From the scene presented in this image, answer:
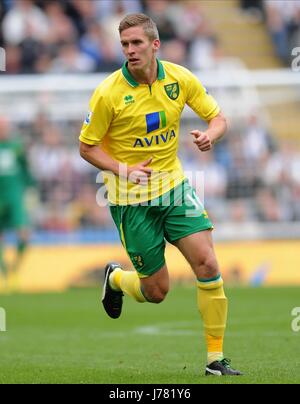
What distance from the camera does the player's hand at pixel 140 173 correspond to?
Result: 787 cm

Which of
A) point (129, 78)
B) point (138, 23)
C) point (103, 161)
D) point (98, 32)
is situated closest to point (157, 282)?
point (103, 161)

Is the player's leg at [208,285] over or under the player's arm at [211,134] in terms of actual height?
under

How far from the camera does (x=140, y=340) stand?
1095 centimetres

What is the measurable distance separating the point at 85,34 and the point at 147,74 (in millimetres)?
14106

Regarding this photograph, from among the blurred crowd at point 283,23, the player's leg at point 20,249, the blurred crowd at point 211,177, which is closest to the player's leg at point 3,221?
the player's leg at point 20,249

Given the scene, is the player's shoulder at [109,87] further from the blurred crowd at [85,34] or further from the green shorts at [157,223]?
the blurred crowd at [85,34]

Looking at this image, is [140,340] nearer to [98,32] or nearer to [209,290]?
[209,290]

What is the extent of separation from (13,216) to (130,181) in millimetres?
9827

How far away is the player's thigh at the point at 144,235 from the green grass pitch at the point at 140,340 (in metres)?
0.80

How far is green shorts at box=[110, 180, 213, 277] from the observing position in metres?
8.13

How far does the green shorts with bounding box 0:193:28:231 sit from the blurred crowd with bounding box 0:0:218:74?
159 inches

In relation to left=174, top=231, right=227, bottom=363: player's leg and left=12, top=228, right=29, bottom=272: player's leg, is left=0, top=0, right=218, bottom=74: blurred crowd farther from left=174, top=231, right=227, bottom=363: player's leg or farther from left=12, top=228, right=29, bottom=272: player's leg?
left=174, top=231, right=227, bottom=363: player's leg

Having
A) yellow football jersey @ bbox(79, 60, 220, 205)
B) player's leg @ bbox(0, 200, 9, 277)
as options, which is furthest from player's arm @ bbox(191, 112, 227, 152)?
player's leg @ bbox(0, 200, 9, 277)

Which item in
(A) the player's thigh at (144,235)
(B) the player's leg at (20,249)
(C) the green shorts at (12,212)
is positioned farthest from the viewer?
(C) the green shorts at (12,212)
